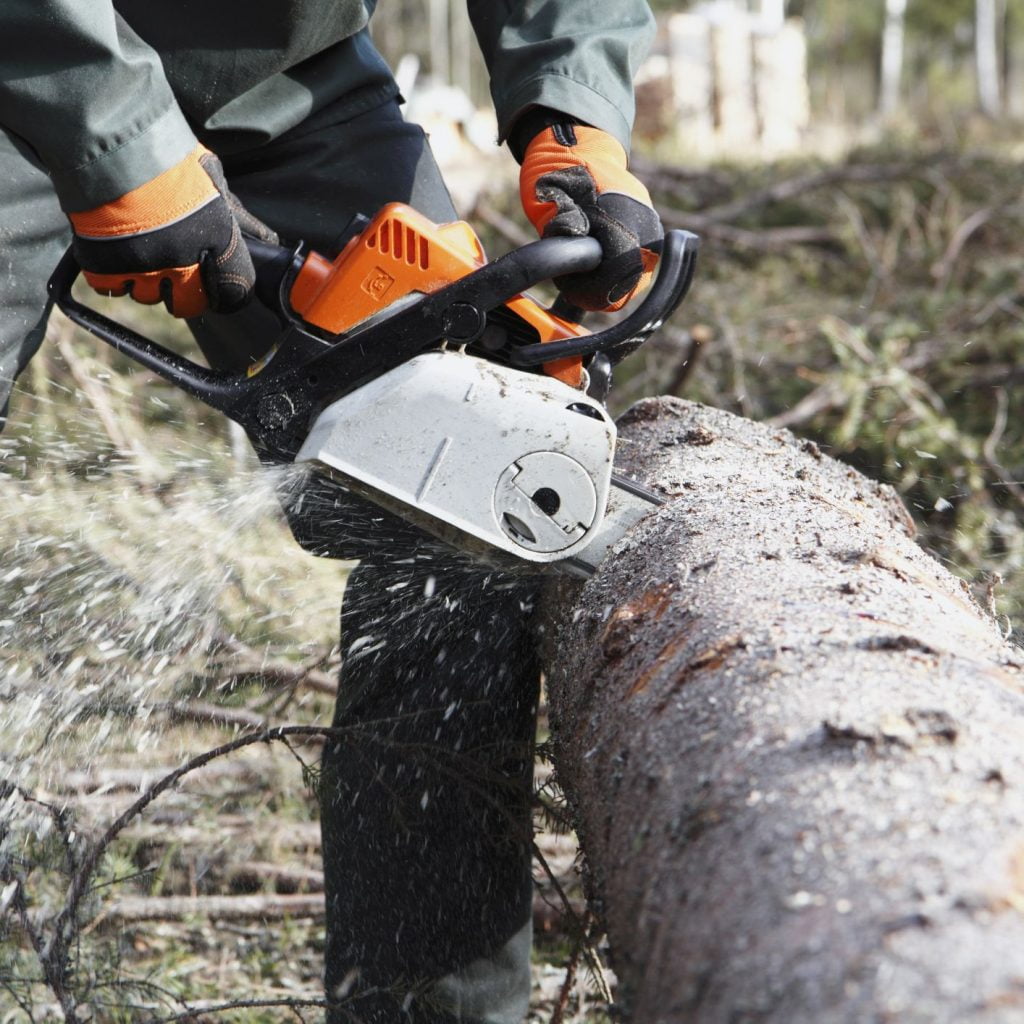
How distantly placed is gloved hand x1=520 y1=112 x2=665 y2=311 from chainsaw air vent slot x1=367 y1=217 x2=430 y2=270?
22 cm

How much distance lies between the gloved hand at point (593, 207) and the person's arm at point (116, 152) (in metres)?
0.55

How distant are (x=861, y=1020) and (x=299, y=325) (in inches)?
57.4

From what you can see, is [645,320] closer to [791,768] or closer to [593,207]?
[593,207]

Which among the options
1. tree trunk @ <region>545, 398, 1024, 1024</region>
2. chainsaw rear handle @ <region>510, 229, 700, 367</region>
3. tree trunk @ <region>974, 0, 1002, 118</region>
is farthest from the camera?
tree trunk @ <region>974, 0, 1002, 118</region>

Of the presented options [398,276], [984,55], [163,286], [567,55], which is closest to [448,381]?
[398,276]

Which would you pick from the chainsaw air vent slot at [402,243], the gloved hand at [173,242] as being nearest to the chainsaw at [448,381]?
the chainsaw air vent slot at [402,243]

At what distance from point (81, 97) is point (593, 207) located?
2.82ft

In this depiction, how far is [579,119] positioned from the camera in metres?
2.15

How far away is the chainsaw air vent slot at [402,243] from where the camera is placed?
6.18ft

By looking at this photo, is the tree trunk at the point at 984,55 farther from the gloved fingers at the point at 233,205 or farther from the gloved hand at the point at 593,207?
the gloved fingers at the point at 233,205

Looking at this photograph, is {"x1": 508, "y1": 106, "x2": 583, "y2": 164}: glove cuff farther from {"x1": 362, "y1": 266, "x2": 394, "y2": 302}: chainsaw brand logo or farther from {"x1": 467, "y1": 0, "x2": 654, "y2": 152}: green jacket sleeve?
{"x1": 362, "y1": 266, "x2": 394, "y2": 302}: chainsaw brand logo

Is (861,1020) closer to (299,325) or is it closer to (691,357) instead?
(299,325)

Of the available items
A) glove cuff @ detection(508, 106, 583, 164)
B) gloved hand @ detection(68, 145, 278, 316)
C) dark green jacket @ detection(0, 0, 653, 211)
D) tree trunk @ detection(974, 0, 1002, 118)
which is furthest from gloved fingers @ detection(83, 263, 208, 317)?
tree trunk @ detection(974, 0, 1002, 118)

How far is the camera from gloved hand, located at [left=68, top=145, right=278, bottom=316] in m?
1.83
